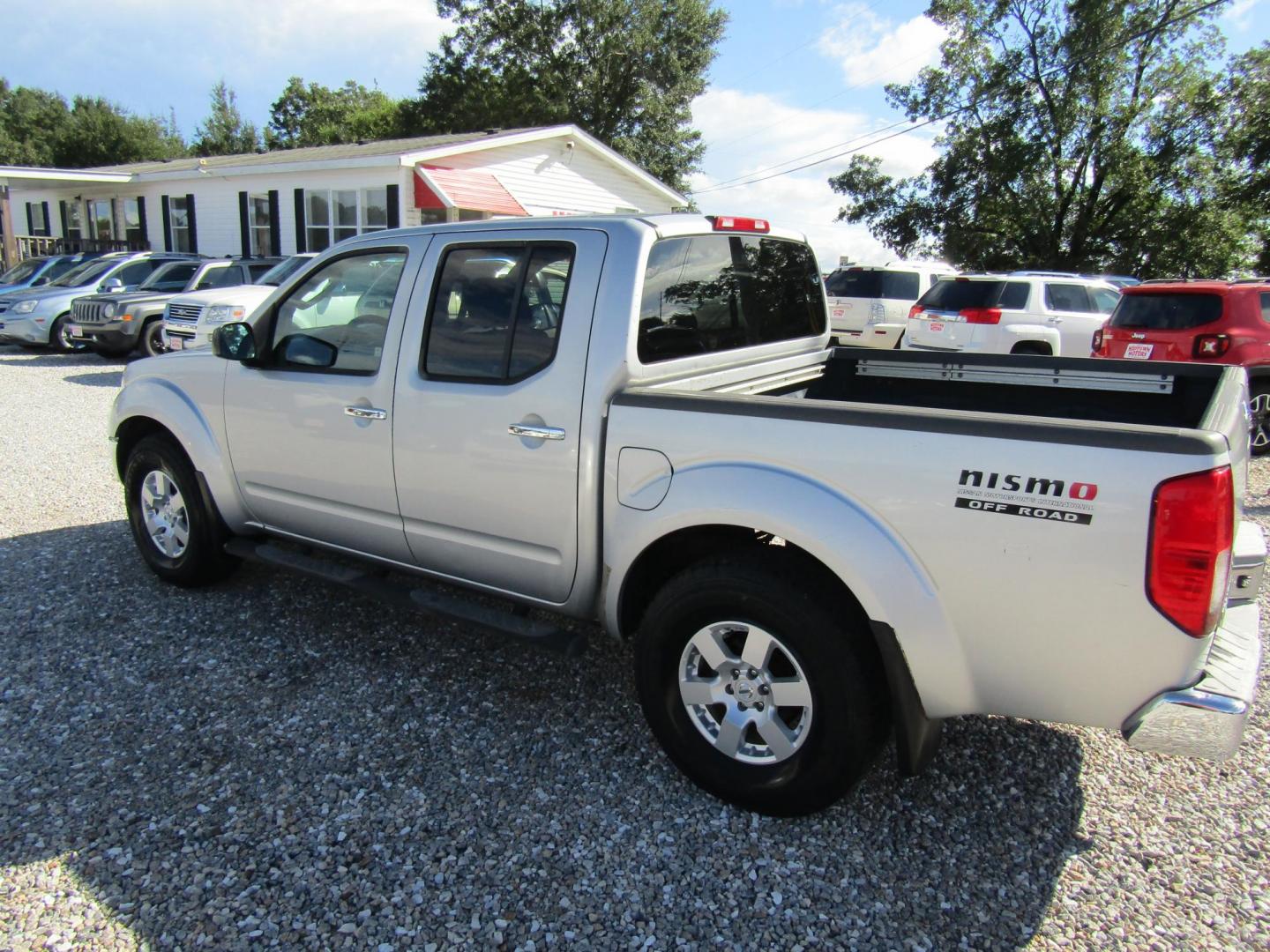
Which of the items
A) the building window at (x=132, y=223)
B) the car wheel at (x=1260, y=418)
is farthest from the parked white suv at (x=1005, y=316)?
the building window at (x=132, y=223)

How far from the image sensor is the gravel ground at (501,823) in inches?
94.5

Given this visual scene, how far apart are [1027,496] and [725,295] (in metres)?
1.71

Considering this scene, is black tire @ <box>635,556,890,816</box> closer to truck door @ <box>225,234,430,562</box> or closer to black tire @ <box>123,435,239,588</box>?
truck door @ <box>225,234,430,562</box>

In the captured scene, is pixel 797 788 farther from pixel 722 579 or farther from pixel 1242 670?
pixel 1242 670

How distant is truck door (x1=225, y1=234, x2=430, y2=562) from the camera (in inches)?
141

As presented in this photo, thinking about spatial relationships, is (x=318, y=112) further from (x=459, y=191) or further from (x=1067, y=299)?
(x=1067, y=299)

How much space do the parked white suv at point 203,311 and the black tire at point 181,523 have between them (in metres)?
7.55

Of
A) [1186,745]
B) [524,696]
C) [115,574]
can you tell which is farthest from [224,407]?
[1186,745]

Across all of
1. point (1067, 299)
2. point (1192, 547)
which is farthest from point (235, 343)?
point (1067, 299)

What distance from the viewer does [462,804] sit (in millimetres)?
2891

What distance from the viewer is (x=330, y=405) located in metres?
3.71

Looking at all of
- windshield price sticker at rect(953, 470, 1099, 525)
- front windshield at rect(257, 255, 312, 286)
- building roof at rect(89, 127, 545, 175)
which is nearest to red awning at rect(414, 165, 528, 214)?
building roof at rect(89, 127, 545, 175)

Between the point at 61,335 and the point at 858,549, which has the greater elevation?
the point at 61,335

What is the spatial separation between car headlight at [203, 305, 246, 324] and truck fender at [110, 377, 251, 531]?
7.97 metres
